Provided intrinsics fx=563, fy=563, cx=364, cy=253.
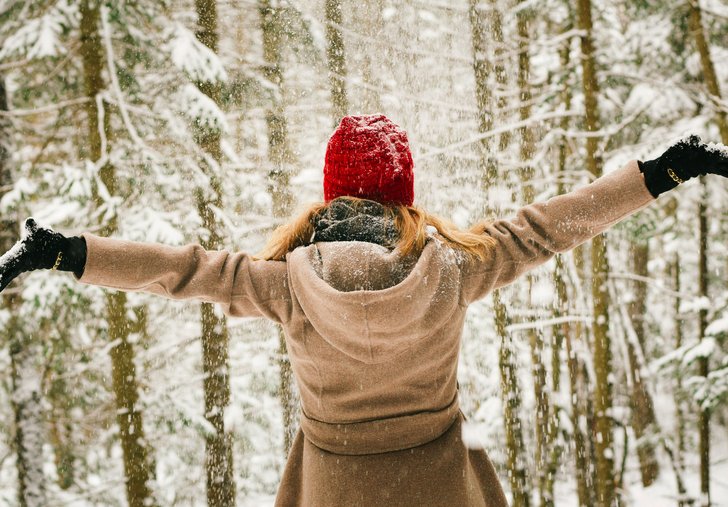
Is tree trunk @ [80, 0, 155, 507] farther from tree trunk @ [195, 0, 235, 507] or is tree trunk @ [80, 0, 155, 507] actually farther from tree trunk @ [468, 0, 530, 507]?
tree trunk @ [468, 0, 530, 507]

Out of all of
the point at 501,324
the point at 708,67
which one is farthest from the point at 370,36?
the point at 501,324

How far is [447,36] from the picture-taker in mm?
7938

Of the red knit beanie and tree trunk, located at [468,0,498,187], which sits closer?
the red knit beanie

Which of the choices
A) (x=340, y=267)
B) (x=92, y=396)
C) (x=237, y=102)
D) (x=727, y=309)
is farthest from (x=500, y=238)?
(x=92, y=396)

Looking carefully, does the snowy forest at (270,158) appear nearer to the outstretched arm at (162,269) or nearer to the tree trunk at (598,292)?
the tree trunk at (598,292)

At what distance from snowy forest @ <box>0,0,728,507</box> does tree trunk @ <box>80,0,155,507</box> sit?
0.08ft

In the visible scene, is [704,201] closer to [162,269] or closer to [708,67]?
[708,67]

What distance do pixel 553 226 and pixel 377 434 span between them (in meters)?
0.84

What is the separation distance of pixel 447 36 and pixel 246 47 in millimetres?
2867

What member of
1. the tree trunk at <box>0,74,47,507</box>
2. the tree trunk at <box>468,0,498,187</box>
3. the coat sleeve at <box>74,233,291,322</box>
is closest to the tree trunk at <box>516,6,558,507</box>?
the tree trunk at <box>468,0,498,187</box>

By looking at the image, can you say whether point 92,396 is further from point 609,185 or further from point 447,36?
point 609,185

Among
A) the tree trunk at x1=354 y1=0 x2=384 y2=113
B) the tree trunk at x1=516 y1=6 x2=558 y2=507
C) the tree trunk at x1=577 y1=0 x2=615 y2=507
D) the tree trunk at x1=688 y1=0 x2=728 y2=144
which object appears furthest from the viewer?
the tree trunk at x1=516 y1=6 x2=558 y2=507

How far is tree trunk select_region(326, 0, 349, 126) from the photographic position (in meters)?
7.58

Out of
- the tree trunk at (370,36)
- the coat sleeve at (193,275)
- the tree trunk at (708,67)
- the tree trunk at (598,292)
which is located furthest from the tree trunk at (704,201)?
the coat sleeve at (193,275)
